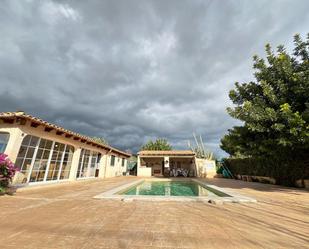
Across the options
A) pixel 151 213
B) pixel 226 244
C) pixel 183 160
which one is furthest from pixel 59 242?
pixel 183 160

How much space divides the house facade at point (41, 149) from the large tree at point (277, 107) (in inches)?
409

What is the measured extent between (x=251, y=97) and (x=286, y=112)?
2603 mm

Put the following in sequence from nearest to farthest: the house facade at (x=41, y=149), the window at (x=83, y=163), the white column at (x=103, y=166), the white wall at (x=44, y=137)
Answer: the white wall at (x=44, y=137) → the house facade at (x=41, y=149) → the window at (x=83, y=163) → the white column at (x=103, y=166)

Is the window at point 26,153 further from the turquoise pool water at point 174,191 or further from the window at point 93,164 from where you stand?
A: the window at point 93,164

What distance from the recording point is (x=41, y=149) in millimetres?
9172

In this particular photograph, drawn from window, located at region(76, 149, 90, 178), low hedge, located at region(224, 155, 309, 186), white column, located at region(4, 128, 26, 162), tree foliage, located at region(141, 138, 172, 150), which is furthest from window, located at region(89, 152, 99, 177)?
tree foliage, located at region(141, 138, 172, 150)

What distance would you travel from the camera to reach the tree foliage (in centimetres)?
3863

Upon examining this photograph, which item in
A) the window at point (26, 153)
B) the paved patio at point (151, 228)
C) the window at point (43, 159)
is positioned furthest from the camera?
the window at point (43, 159)

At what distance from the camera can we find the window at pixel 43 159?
8.23 meters

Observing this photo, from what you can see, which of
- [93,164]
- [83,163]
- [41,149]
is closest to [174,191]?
[83,163]

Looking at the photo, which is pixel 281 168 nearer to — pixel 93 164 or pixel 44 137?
pixel 44 137

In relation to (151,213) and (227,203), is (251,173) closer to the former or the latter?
(227,203)

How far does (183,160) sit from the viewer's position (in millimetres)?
24547

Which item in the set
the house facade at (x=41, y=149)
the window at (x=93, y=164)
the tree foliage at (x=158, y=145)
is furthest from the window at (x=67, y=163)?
the tree foliage at (x=158, y=145)
